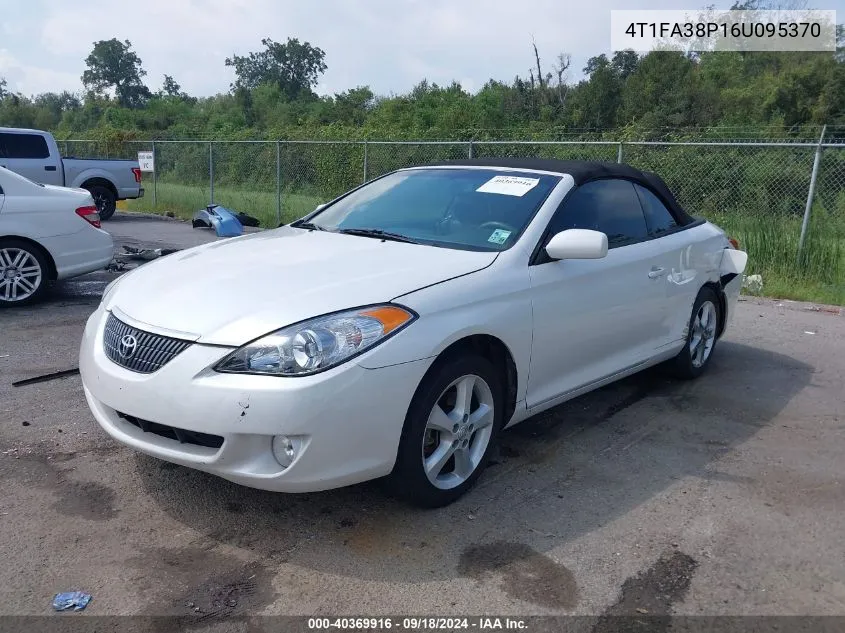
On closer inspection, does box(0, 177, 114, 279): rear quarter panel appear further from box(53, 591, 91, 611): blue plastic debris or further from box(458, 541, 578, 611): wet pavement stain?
box(458, 541, 578, 611): wet pavement stain

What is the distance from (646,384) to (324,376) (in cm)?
341

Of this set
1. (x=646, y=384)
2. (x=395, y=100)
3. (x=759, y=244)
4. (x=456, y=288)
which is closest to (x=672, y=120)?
(x=395, y=100)

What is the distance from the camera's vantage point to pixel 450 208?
14.2ft

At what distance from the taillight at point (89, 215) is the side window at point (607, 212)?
213 inches

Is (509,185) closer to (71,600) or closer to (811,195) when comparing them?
(71,600)

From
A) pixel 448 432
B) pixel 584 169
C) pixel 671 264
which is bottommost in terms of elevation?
pixel 448 432

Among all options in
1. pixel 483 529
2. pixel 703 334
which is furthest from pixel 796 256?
A: pixel 483 529

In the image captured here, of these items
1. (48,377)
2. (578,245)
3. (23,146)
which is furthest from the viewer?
(23,146)

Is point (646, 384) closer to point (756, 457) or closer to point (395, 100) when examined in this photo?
point (756, 457)

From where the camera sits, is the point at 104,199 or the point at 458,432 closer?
the point at 458,432

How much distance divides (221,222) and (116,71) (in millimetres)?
86862

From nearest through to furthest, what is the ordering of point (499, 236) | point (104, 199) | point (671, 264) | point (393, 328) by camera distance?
point (393, 328), point (499, 236), point (671, 264), point (104, 199)

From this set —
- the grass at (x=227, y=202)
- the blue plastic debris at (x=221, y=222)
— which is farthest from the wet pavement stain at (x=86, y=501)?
the grass at (x=227, y=202)

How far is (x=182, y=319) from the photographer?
3158 mm
